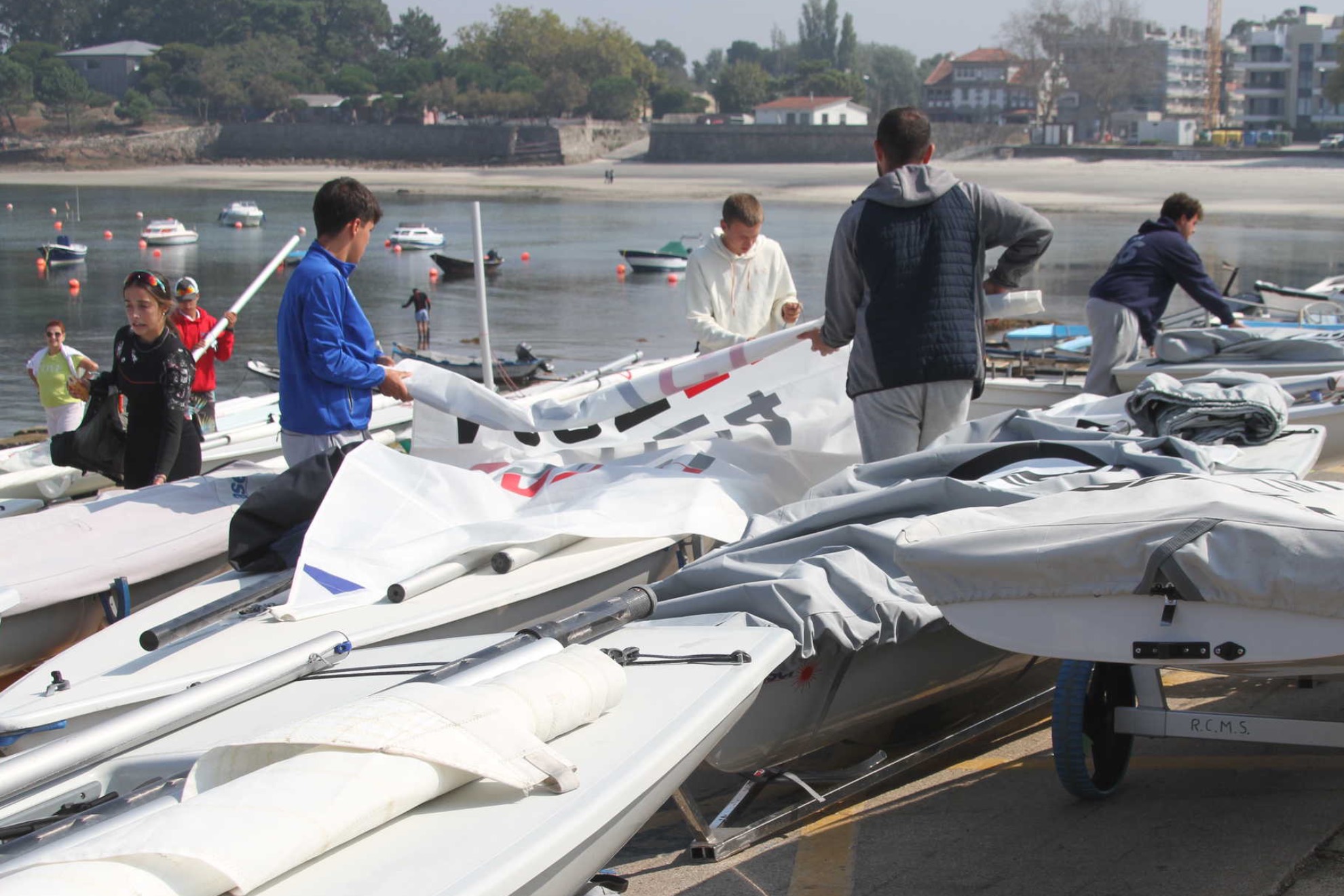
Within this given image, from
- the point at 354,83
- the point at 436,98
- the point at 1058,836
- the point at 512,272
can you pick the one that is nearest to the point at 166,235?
the point at 512,272

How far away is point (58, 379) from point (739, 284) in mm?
5755

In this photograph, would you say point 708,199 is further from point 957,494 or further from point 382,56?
point 382,56

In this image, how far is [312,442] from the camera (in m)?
5.44

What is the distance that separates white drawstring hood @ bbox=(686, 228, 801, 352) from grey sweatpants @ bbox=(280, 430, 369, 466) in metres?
2.23

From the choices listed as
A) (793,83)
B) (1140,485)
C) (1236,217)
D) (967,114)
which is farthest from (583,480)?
(793,83)

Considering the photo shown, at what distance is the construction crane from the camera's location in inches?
5428

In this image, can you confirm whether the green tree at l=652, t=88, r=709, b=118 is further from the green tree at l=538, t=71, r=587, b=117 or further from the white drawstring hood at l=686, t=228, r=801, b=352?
the white drawstring hood at l=686, t=228, r=801, b=352

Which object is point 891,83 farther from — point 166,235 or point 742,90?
point 166,235

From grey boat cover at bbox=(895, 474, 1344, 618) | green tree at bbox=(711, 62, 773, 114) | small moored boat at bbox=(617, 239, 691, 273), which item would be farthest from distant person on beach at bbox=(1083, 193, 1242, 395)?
green tree at bbox=(711, 62, 773, 114)

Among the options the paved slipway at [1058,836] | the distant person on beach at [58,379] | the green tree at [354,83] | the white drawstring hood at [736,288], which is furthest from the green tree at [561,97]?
the paved slipway at [1058,836]

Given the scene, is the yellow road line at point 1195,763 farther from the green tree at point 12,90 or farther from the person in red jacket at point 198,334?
the green tree at point 12,90

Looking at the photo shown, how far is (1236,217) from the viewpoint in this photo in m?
56.9

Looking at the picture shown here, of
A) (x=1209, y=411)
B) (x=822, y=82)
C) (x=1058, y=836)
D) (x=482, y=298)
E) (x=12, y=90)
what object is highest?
(x=12, y=90)

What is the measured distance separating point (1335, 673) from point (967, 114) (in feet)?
466
